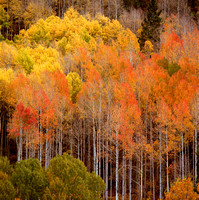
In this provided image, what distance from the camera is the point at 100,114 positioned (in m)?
34.2

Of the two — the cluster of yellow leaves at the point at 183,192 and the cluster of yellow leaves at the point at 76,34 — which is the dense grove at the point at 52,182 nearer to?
the cluster of yellow leaves at the point at 183,192

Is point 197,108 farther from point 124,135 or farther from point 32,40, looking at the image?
point 32,40

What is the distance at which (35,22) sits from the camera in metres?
75.1

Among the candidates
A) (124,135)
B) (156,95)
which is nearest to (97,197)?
(124,135)

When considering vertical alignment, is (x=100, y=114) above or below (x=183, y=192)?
above

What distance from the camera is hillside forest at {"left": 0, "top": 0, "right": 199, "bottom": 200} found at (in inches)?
981

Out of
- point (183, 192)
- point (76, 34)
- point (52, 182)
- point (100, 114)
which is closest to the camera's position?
point (183, 192)

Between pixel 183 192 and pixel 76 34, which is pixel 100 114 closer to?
pixel 183 192

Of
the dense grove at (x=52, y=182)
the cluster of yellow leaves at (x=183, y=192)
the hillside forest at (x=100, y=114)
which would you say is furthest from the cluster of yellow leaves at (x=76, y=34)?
the cluster of yellow leaves at (x=183, y=192)

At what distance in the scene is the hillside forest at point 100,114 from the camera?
24.9m

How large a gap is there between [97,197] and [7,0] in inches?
2705

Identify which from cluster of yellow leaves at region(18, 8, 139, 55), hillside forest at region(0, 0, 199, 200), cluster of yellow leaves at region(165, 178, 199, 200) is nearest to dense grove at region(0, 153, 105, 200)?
hillside forest at region(0, 0, 199, 200)

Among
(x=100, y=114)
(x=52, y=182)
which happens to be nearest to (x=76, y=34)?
(x=100, y=114)

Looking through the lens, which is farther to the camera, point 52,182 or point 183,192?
point 52,182
